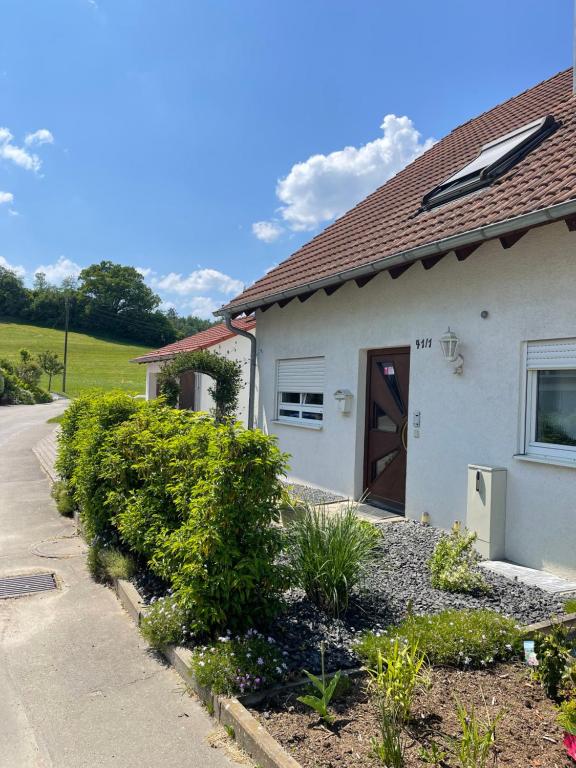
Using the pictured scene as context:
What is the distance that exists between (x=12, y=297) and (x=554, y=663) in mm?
93786

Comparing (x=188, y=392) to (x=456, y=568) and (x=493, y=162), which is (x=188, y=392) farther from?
(x=456, y=568)

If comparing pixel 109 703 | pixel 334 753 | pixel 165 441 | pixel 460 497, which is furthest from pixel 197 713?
pixel 460 497

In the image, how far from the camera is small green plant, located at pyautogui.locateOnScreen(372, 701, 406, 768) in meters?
2.52

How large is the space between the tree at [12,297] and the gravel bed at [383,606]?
90172 millimetres

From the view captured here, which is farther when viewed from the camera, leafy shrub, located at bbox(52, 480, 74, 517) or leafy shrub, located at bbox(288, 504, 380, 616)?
leafy shrub, located at bbox(52, 480, 74, 517)

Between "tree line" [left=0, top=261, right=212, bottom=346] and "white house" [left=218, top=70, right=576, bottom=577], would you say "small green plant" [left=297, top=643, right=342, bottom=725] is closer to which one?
"white house" [left=218, top=70, right=576, bottom=577]

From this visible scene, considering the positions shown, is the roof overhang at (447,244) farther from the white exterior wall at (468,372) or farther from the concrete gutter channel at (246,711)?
the concrete gutter channel at (246,711)

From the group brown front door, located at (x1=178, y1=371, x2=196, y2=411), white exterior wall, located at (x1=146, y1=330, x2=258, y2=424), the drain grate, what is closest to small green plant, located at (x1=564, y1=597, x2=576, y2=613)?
the drain grate

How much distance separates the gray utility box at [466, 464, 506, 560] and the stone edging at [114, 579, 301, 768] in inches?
133

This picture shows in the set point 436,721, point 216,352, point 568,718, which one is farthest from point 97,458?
point 216,352

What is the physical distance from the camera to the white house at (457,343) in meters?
5.46

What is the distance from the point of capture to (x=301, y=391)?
32.6 feet

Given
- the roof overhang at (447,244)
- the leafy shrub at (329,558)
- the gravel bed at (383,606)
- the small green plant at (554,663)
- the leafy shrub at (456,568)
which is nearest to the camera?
the small green plant at (554,663)

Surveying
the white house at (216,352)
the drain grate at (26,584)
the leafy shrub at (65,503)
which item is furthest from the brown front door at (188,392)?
the drain grate at (26,584)
